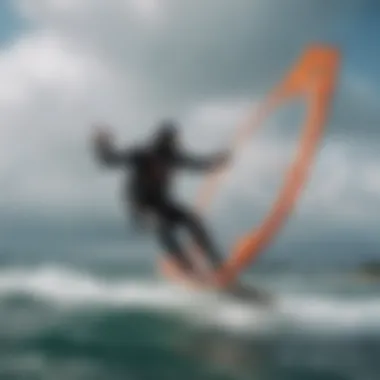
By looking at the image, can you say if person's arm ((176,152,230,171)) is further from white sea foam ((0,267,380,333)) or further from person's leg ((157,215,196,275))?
white sea foam ((0,267,380,333))

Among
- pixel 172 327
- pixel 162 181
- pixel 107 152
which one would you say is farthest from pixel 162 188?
pixel 172 327

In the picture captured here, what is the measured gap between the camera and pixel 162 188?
5.14 feet

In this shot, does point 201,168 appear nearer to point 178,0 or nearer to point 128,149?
point 128,149

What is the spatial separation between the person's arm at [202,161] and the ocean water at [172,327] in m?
0.19

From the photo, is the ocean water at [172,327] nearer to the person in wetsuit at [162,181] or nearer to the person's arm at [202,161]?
the person in wetsuit at [162,181]

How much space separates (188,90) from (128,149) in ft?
0.51

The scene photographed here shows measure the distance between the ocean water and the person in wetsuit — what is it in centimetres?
7

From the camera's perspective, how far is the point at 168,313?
62.4 inches

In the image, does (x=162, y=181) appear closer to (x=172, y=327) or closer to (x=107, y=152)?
(x=107, y=152)

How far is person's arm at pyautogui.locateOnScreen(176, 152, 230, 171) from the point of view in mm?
1569

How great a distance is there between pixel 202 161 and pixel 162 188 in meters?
0.08

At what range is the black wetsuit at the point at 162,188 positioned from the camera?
1562mm

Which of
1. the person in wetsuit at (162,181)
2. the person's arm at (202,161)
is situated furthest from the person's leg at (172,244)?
the person's arm at (202,161)

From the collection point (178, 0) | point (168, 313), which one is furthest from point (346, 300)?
point (178, 0)
